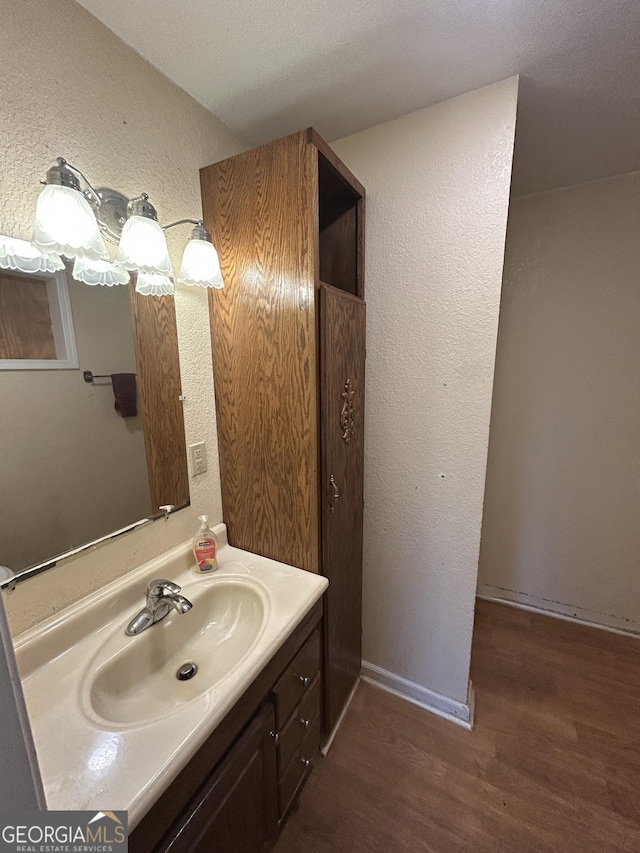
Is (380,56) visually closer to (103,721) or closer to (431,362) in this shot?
(431,362)

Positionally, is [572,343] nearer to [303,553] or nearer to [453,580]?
Answer: [453,580]

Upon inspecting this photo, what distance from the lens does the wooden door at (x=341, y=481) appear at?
1.10 metres

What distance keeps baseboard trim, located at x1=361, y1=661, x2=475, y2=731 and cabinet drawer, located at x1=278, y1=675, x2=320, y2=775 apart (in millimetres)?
528

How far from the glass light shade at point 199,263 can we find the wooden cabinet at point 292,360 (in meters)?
0.11

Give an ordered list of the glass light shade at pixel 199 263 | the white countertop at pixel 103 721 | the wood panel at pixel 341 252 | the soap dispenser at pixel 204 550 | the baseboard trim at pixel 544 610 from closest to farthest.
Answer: the white countertop at pixel 103 721
the glass light shade at pixel 199 263
the soap dispenser at pixel 204 550
the wood panel at pixel 341 252
the baseboard trim at pixel 544 610

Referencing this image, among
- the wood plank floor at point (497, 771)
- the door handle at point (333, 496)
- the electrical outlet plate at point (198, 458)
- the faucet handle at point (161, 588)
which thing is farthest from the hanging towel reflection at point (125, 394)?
the wood plank floor at point (497, 771)

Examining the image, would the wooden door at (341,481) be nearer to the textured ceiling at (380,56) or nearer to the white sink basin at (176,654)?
the white sink basin at (176,654)

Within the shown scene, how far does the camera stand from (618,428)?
5.71ft

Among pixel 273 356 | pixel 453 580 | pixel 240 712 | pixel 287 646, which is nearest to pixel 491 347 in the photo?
pixel 273 356

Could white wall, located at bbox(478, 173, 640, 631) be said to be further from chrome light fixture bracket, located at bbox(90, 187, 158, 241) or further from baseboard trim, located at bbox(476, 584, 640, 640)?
chrome light fixture bracket, located at bbox(90, 187, 158, 241)

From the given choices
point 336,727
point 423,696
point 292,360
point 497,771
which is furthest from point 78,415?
point 497,771

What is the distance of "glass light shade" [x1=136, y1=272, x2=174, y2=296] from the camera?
3.22ft

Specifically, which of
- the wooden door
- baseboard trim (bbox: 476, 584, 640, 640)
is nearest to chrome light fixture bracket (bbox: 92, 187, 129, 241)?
the wooden door

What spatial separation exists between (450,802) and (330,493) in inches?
46.0
